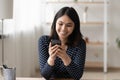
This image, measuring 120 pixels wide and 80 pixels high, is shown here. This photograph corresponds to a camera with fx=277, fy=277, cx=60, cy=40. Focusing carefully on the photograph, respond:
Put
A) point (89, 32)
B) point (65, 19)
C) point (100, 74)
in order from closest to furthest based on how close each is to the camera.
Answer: point (65, 19) → point (100, 74) → point (89, 32)

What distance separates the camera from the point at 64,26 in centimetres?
196

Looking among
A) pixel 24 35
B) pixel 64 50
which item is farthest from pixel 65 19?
pixel 24 35

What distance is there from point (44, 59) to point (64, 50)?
243 mm

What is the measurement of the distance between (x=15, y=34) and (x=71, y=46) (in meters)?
1.93

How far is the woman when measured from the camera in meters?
1.94

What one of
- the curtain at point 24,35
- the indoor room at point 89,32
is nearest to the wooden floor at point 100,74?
the indoor room at point 89,32

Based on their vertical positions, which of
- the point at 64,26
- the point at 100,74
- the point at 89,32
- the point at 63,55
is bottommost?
the point at 100,74

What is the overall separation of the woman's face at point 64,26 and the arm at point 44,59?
0.16 metres

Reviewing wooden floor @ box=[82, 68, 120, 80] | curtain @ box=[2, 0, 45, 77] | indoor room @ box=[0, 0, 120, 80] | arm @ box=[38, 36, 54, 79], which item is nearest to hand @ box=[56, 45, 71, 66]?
arm @ box=[38, 36, 54, 79]

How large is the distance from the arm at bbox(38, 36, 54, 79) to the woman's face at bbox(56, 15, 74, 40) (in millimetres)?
161

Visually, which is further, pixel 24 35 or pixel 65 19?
pixel 24 35

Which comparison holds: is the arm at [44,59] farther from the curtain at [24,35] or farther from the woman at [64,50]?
the curtain at [24,35]

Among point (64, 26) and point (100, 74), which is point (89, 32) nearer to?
point (100, 74)

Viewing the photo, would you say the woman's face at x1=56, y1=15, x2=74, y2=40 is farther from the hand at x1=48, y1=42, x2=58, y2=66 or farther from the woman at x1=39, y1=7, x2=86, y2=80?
the hand at x1=48, y1=42, x2=58, y2=66
